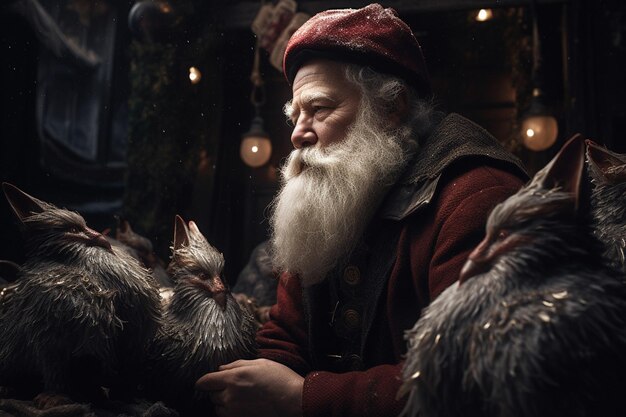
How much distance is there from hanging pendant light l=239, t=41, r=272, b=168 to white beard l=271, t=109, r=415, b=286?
5.56 ft

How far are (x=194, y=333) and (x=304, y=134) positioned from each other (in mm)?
796

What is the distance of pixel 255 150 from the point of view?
3.89 m

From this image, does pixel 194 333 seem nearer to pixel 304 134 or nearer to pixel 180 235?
pixel 180 235

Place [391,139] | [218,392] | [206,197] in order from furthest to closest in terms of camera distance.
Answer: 1. [206,197]
2. [391,139]
3. [218,392]

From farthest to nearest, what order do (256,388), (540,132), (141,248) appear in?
1. (540,132)
2. (141,248)
3. (256,388)

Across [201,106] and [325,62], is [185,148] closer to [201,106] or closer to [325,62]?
[201,106]

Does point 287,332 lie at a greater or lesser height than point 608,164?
lesser

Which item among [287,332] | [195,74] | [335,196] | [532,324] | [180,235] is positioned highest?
[195,74]

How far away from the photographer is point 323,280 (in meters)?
2.19

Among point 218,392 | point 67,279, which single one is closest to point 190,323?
point 218,392

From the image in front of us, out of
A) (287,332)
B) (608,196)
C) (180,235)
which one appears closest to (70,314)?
(180,235)

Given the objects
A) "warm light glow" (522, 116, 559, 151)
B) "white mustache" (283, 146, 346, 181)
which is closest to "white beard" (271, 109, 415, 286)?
"white mustache" (283, 146, 346, 181)

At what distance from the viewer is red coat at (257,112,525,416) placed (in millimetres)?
1688

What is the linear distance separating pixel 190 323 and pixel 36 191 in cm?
137
